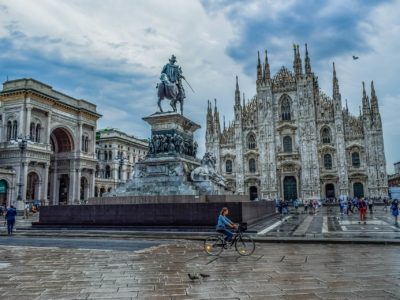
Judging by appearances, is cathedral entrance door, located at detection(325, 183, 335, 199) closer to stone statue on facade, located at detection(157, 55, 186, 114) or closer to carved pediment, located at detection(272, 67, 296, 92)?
carved pediment, located at detection(272, 67, 296, 92)

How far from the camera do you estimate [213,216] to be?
12641mm

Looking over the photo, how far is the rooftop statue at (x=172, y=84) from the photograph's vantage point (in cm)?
1638

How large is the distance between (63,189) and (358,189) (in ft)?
131

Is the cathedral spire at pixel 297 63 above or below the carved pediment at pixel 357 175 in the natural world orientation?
above

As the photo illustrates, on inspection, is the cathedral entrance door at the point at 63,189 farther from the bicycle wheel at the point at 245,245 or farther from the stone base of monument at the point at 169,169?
the bicycle wheel at the point at 245,245

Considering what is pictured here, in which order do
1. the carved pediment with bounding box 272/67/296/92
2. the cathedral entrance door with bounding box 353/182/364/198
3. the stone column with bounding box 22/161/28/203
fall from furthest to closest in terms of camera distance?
the carved pediment with bounding box 272/67/296/92 → the cathedral entrance door with bounding box 353/182/364/198 → the stone column with bounding box 22/161/28/203

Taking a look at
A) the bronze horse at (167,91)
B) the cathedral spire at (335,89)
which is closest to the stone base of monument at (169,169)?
the bronze horse at (167,91)

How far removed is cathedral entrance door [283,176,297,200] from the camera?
49844 millimetres

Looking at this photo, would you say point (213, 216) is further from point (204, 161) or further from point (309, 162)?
point (309, 162)

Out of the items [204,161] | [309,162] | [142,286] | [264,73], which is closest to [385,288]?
[142,286]

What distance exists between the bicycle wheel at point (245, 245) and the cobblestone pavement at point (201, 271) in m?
0.21

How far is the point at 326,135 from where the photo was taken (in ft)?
161

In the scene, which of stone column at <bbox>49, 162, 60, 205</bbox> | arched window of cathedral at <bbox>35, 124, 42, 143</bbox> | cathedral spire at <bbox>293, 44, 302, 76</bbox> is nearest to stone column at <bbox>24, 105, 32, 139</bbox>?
arched window of cathedral at <bbox>35, 124, 42, 143</bbox>

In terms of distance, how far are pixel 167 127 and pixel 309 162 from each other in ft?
120
